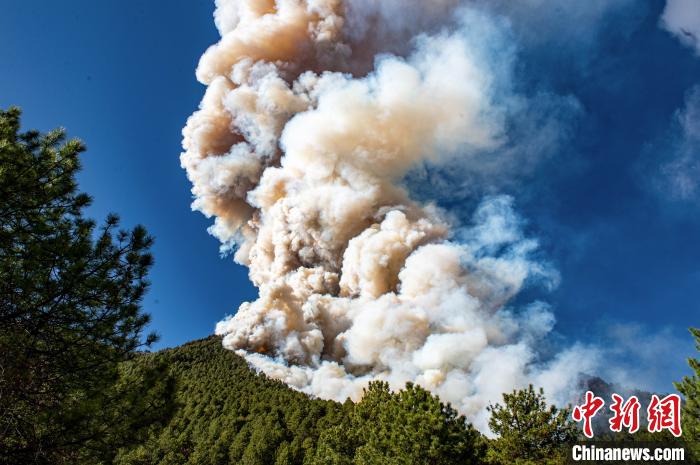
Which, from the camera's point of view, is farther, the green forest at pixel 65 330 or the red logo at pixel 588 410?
the red logo at pixel 588 410

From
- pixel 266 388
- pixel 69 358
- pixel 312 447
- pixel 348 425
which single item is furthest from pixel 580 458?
pixel 266 388

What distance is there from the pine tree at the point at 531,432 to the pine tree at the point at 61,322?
18.0 meters

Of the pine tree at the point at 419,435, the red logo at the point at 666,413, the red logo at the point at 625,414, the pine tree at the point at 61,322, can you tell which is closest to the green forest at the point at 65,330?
the pine tree at the point at 61,322

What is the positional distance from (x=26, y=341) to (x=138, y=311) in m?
1.82

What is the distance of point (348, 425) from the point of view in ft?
108

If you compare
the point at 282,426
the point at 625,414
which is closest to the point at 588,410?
the point at 625,414

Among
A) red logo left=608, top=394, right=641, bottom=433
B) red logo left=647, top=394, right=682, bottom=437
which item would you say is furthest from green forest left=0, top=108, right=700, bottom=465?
red logo left=647, top=394, right=682, bottom=437

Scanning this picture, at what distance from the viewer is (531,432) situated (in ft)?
62.1

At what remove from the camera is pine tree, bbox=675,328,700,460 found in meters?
17.3

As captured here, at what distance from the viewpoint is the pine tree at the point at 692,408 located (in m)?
17.3

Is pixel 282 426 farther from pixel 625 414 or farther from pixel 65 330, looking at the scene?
pixel 65 330

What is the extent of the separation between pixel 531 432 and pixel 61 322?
20329 millimetres

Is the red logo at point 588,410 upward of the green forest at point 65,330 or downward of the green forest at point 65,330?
upward

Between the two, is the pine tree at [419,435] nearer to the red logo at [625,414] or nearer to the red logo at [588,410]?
the red logo at [588,410]
